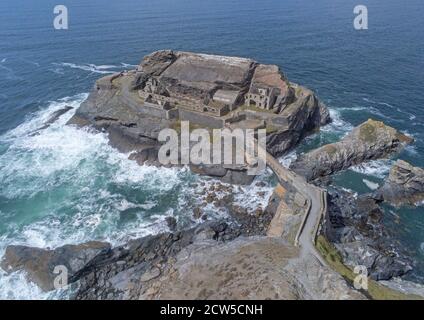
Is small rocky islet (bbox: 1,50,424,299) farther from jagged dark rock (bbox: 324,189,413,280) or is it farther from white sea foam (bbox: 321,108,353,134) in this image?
white sea foam (bbox: 321,108,353,134)

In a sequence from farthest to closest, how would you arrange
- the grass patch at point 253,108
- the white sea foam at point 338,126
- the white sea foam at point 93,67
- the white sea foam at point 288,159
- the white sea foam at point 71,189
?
the white sea foam at point 93,67 < the white sea foam at point 338,126 < the grass patch at point 253,108 < the white sea foam at point 288,159 < the white sea foam at point 71,189

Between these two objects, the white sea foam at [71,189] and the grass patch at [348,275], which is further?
the white sea foam at [71,189]

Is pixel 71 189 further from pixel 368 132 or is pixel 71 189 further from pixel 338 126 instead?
pixel 338 126

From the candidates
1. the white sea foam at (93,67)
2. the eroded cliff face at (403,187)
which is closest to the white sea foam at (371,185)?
the eroded cliff face at (403,187)

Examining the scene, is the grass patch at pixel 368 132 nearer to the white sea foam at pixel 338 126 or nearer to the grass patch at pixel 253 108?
the white sea foam at pixel 338 126

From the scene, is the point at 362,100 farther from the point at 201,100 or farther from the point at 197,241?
the point at 197,241
